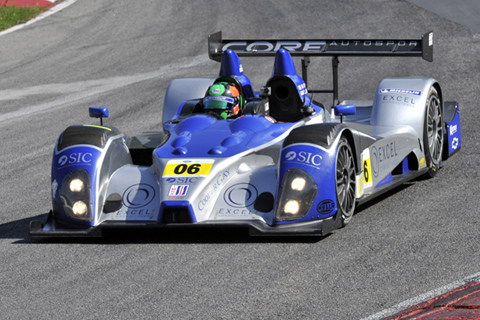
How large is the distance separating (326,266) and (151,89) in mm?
9739

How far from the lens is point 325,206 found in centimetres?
698

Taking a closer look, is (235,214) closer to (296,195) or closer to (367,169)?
(296,195)

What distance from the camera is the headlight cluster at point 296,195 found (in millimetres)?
6918

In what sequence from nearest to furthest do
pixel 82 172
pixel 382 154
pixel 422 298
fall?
pixel 422 298 < pixel 82 172 < pixel 382 154

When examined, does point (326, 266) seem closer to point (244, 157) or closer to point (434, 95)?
point (244, 157)

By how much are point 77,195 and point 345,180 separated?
7.74 feet

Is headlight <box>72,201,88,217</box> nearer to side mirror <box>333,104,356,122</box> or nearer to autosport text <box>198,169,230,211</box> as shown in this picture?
autosport text <box>198,169,230,211</box>

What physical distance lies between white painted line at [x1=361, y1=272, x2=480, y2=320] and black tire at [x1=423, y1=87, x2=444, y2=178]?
3.52 meters

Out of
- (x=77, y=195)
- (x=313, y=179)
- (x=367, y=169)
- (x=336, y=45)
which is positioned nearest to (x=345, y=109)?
(x=367, y=169)

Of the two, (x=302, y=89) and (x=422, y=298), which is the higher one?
(x=302, y=89)

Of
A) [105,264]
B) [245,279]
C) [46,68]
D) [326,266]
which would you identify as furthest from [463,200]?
[46,68]

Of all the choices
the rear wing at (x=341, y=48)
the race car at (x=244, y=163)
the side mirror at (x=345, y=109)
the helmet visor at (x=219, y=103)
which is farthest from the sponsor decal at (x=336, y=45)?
the side mirror at (x=345, y=109)

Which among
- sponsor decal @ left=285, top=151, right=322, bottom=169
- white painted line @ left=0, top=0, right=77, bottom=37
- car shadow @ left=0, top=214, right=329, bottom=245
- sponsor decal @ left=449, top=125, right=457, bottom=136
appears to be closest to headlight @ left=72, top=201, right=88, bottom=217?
car shadow @ left=0, top=214, right=329, bottom=245

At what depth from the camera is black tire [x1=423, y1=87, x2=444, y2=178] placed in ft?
30.3
